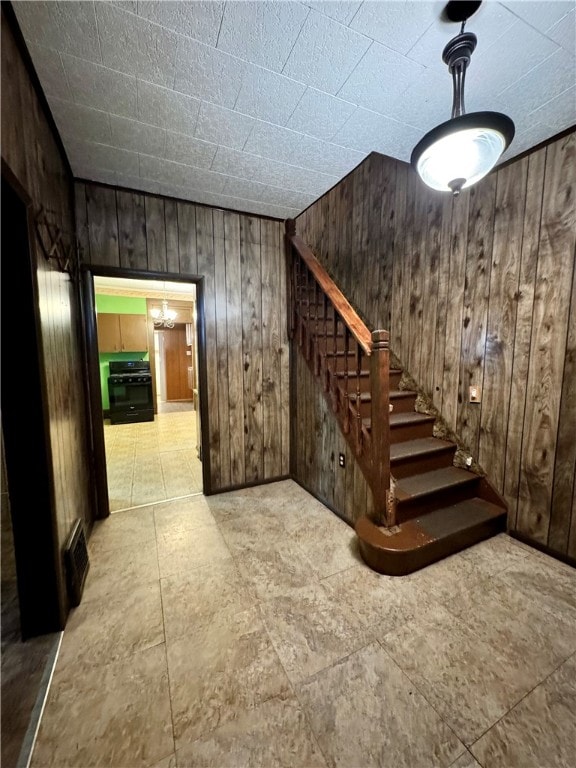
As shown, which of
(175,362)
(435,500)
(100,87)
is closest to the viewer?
(100,87)

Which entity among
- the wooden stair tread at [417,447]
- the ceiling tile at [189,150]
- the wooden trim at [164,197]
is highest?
the ceiling tile at [189,150]

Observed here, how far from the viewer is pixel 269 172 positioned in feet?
7.58

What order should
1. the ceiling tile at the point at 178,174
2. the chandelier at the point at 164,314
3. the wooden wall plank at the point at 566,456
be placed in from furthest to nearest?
the chandelier at the point at 164,314, the ceiling tile at the point at 178,174, the wooden wall plank at the point at 566,456

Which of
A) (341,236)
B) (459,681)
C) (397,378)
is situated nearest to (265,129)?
(341,236)

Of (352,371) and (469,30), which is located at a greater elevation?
(469,30)

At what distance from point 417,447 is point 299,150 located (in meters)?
2.40

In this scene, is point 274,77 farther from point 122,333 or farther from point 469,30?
point 122,333

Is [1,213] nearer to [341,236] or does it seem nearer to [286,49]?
[286,49]

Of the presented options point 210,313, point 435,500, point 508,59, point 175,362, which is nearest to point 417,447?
point 435,500

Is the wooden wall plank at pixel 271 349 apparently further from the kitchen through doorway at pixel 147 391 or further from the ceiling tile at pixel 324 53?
the ceiling tile at pixel 324 53

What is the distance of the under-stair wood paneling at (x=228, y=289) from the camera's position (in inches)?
96.5

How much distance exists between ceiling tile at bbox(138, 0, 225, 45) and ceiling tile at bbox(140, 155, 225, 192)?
37.7 inches

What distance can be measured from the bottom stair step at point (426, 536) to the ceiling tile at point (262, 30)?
8.57ft

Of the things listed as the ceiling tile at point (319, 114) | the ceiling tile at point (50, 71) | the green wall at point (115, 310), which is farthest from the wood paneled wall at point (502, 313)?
the green wall at point (115, 310)
